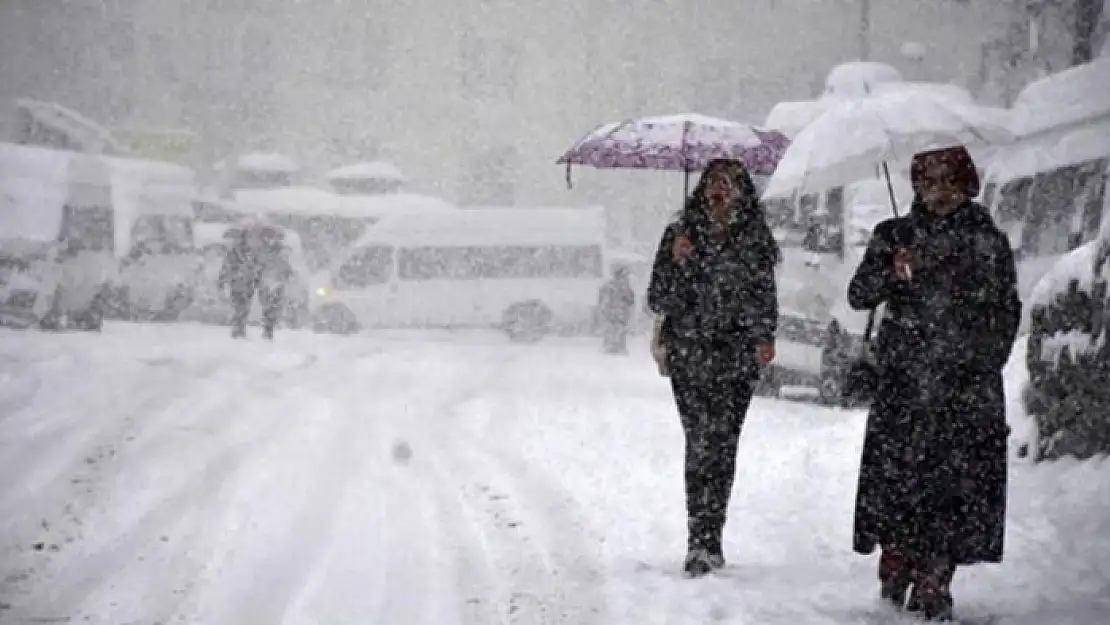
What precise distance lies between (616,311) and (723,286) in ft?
47.6

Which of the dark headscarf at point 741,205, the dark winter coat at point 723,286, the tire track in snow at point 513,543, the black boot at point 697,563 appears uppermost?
the dark headscarf at point 741,205

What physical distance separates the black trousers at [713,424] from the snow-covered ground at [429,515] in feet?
0.96

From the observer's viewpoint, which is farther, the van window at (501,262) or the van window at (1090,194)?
the van window at (501,262)

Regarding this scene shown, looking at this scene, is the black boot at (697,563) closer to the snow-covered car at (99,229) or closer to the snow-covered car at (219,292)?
the snow-covered car at (99,229)

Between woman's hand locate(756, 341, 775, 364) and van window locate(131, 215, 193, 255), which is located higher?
van window locate(131, 215, 193, 255)

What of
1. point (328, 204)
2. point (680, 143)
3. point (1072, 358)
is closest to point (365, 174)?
point (328, 204)

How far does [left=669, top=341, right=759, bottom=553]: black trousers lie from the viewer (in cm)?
548

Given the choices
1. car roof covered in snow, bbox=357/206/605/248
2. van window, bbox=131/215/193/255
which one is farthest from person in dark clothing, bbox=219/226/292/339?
van window, bbox=131/215/193/255

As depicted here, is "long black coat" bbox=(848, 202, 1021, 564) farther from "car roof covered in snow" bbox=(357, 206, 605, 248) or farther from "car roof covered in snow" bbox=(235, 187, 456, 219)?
"car roof covered in snow" bbox=(235, 187, 456, 219)

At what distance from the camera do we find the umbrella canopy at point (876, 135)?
30.2ft

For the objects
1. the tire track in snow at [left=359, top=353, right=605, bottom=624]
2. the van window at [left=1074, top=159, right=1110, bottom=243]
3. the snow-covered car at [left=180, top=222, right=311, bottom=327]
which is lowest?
the tire track in snow at [left=359, top=353, right=605, bottom=624]

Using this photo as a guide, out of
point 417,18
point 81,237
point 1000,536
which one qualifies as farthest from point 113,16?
point 1000,536

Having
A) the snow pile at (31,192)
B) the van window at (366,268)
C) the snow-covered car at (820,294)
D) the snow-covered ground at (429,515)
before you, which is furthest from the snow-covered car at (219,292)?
the snow-covered car at (820,294)

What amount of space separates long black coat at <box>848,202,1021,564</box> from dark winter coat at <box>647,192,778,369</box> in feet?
2.57
